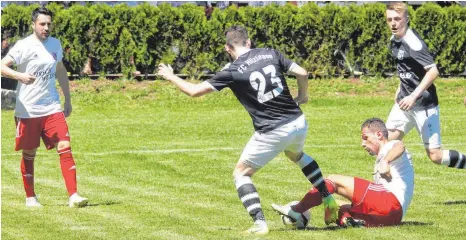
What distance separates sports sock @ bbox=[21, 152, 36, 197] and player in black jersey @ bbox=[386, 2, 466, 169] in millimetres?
4326

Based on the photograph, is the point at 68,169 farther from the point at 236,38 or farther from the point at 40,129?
the point at 236,38

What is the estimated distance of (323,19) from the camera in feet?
93.6

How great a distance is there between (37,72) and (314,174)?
407 centimetres

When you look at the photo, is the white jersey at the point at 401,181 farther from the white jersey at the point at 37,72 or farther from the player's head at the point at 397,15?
the white jersey at the point at 37,72

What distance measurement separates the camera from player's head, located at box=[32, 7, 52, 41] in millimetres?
14625

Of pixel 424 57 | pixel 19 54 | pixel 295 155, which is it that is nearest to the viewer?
pixel 295 155

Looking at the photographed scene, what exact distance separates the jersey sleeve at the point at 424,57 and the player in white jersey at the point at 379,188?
182cm

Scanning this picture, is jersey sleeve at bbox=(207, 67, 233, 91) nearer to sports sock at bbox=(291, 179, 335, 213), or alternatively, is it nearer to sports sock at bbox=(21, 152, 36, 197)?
sports sock at bbox=(291, 179, 335, 213)

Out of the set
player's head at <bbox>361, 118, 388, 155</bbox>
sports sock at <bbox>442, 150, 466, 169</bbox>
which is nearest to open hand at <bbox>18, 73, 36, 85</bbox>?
player's head at <bbox>361, 118, 388, 155</bbox>

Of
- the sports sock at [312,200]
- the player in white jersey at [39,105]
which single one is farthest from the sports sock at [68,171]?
the sports sock at [312,200]

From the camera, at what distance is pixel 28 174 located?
49.9 feet

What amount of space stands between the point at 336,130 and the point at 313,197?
1035cm

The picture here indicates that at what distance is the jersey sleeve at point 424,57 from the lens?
14031 mm

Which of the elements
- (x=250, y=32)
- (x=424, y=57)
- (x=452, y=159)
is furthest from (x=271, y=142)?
(x=250, y=32)
